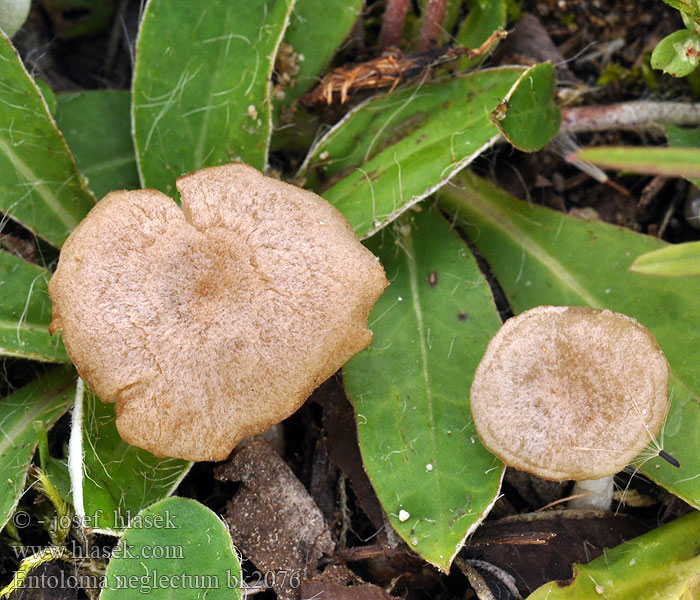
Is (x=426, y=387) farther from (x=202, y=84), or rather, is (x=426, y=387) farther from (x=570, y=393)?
(x=202, y=84)

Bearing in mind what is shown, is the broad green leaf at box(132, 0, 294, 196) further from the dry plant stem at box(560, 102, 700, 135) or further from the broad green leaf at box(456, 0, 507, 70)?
the dry plant stem at box(560, 102, 700, 135)

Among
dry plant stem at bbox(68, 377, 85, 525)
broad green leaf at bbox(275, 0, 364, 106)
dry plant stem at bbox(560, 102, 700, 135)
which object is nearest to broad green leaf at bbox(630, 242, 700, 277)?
dry plant stem at bbox(560, 102, 700, 135)

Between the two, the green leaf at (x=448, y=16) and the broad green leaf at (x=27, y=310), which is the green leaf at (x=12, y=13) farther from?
the green leaf at (x=448, y=16)

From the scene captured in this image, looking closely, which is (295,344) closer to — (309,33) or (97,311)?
(97,311)

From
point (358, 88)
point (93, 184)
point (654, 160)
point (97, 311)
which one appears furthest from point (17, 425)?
point (654, 160)

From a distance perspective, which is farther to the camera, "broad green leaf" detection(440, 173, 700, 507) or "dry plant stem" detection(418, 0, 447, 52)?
"dry plant stem" detection(418, 0, 447, 52)

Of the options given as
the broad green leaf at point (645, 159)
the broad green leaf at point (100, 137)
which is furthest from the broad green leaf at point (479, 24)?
the broad green leaf at point (100, 137)
